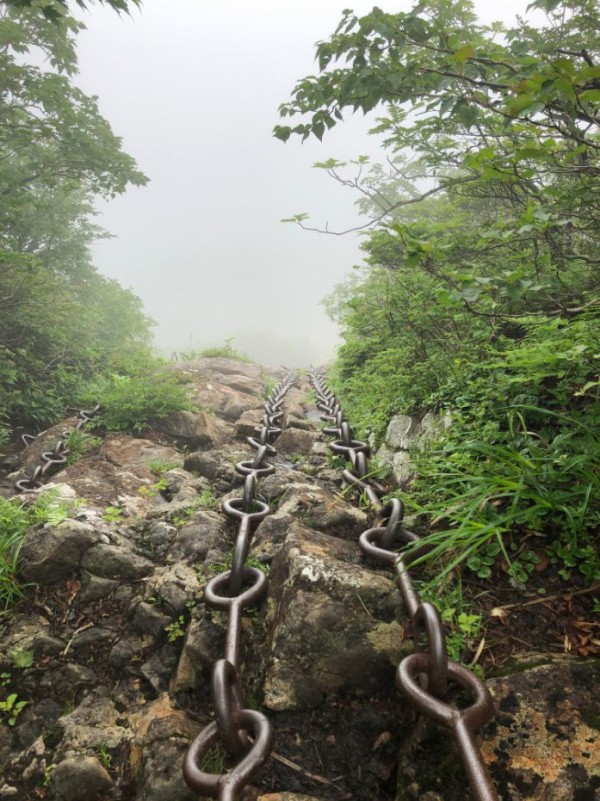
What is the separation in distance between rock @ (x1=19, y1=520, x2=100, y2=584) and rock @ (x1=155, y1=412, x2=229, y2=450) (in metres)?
3.12

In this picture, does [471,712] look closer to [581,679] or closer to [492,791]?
[492,791]

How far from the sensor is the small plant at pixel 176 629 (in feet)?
6.63

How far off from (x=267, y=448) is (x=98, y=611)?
5.79 ft

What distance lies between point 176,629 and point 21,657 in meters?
0.71

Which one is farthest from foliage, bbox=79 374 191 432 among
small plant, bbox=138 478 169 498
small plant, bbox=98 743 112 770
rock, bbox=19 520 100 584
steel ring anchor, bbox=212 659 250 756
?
steel ring anchor, bbox=212 659 250 756

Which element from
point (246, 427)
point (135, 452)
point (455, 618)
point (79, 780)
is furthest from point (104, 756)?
point (246, 427)

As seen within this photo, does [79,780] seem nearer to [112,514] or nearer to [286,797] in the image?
[286,797]

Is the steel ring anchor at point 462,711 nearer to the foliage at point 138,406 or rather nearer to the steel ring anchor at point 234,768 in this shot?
the steel ring anchor at point 234,768

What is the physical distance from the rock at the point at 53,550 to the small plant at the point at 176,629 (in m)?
0.77

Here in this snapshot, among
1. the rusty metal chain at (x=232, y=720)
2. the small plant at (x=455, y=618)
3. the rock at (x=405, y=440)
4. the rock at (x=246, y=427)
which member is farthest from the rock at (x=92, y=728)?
the rock at (x=246, y=427)

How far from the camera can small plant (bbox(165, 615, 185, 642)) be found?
202cm

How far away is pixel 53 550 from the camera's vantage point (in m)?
2.38

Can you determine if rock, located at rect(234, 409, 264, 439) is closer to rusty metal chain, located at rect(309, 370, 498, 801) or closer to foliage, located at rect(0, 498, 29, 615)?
foliage, located at rect(0, 498, 29, 615)

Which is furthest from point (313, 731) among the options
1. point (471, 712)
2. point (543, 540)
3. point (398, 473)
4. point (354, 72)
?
point (354, 72)
